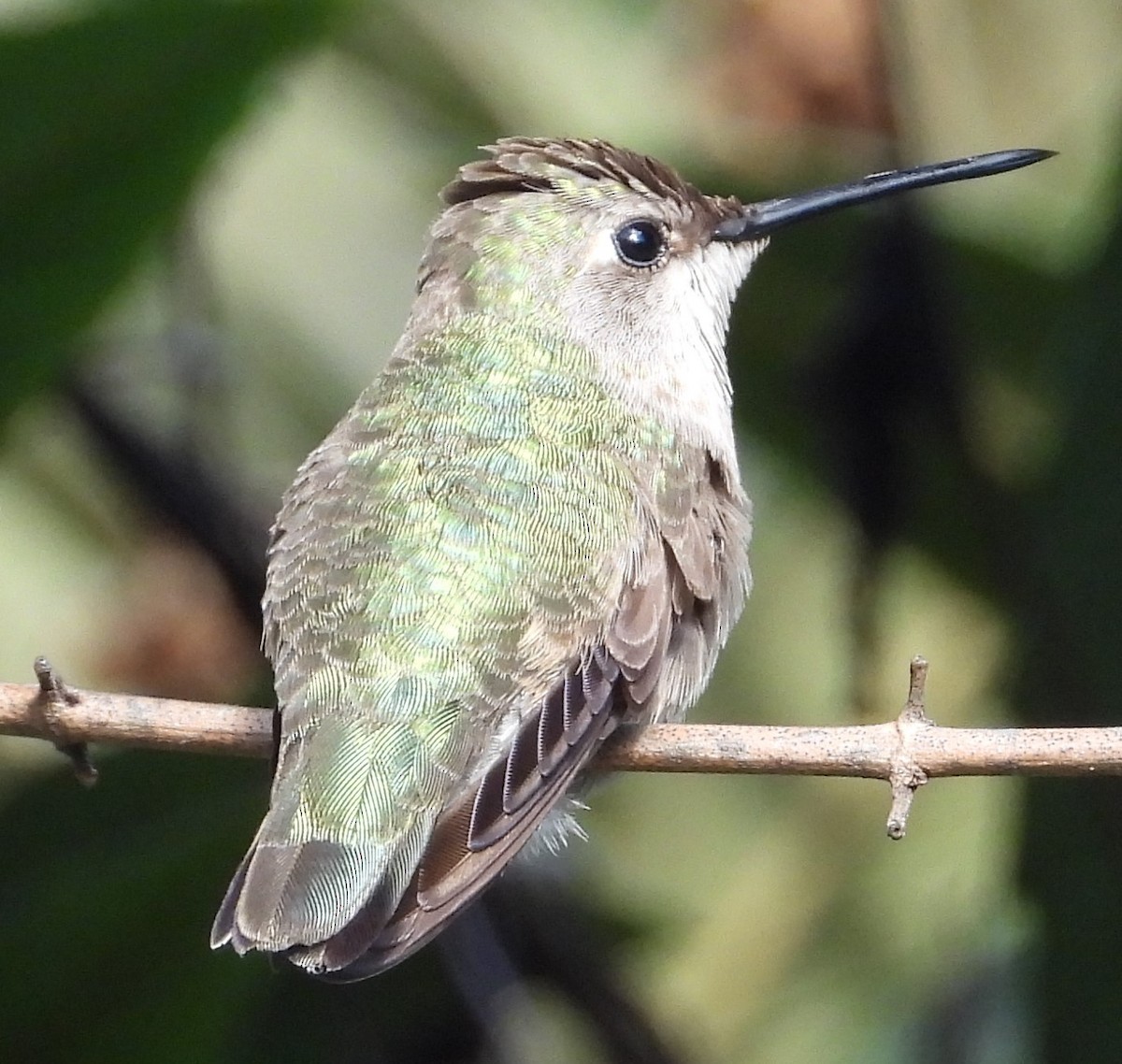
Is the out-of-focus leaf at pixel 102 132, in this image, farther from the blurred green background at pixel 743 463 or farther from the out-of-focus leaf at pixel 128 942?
the out-of-focus leaf at pixel 128 942

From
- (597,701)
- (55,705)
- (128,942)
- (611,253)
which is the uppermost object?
(611,253)

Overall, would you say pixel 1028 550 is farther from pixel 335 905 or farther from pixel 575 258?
pixel 335 905

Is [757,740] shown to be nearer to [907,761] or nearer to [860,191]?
Answer: [907,761]

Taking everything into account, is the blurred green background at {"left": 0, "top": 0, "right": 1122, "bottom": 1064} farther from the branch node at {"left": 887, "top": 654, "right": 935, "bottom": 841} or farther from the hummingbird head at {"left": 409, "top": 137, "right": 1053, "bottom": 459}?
the branch node at {"left": 887, "top": 654, "right": 935, "bottom": 841}

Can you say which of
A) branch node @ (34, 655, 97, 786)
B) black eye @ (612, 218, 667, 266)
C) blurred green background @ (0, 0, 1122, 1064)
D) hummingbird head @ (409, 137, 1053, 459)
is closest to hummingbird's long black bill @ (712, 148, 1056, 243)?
hummingbird head @ (409, 137, 1053, 459)

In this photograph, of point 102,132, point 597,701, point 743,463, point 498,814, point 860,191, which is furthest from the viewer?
point 743,463

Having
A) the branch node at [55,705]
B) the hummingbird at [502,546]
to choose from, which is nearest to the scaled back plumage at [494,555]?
the hummingbird at [502,546]

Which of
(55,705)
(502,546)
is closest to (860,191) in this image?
(502,546)
